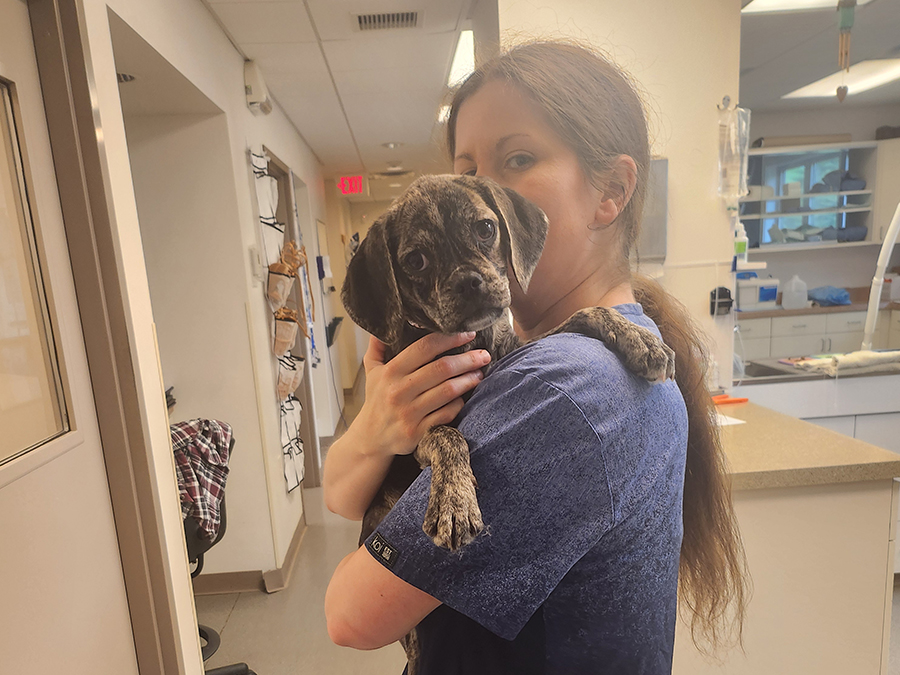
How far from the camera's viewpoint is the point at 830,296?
5523mm

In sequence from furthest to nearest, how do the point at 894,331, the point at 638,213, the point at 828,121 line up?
1. the point at 828,121
2. the point at 894,331
3. the point at 638,213

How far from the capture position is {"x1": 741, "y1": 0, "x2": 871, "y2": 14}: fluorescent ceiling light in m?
3.00

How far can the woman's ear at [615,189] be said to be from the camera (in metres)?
0.79

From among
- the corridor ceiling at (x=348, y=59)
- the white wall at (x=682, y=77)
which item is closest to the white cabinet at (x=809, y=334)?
the white wall at (x=682, y=77)

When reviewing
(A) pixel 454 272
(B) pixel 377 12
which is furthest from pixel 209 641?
(B) pixel 377 12

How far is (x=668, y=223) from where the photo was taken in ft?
8.68

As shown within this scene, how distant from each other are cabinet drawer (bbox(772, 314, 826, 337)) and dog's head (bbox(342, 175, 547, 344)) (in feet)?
18.6

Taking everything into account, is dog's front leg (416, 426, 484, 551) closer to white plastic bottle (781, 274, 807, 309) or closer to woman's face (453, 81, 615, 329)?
woman's face (453, 81, 615, 329)

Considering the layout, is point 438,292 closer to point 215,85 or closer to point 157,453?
point 157,453

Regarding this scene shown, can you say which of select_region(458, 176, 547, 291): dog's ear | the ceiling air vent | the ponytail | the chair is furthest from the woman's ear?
the ceiling air vent

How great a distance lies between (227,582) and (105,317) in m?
2.31

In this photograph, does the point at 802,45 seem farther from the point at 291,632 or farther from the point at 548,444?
the point at 291,632

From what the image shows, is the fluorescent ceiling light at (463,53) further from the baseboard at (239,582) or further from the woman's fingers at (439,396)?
the baseboard at (239,582)

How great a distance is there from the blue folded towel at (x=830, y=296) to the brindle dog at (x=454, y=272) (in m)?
6.09
